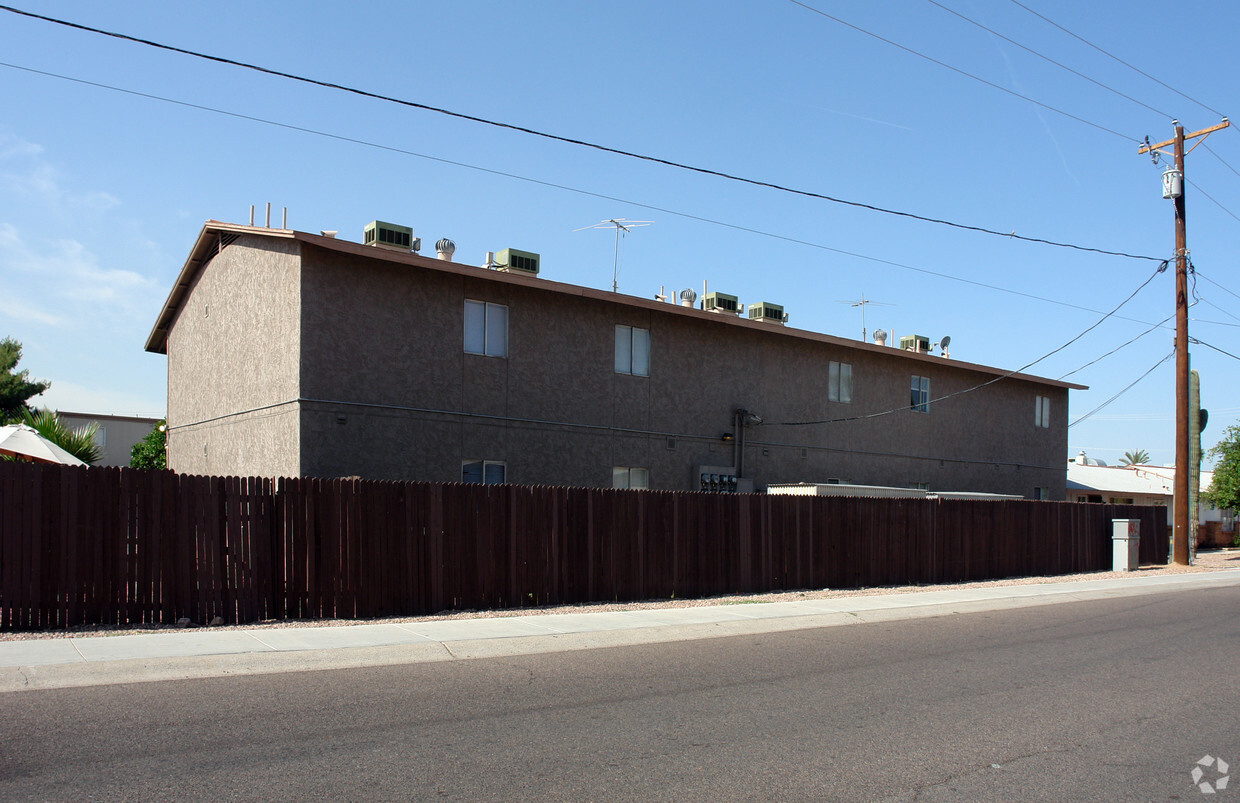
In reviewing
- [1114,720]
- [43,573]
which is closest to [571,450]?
[43,573]

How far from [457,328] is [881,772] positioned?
567 inches

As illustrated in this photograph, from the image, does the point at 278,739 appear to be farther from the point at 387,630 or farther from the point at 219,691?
the point at 387,630

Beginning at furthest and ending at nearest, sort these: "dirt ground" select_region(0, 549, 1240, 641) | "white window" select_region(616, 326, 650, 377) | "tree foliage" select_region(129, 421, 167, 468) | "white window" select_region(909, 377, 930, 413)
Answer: "white window" select_region(909, 377, 930, 413)
"tree foliage" select_region(129, 421, 167, 468)
"white window" select_region(616, 326, 650, 377)
"dirt ground" select_region(0, 549, 1240, 641)

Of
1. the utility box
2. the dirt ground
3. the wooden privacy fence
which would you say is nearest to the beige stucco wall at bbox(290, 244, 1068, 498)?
the wooden privacy fence

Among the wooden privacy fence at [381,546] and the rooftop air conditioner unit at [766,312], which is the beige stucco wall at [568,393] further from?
the wooden privacy fence at [381,546]

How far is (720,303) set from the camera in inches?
956

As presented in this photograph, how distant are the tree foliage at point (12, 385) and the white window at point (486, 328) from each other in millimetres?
32545

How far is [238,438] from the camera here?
19547 millimetres

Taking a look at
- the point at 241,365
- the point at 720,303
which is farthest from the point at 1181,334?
the point at 241,365

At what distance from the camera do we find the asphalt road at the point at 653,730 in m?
5.62

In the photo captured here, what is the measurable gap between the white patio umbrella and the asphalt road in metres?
13.9

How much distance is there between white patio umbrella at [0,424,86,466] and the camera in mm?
19359

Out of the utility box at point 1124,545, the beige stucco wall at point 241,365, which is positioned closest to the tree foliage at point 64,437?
the beige stucco wall at point 241,365

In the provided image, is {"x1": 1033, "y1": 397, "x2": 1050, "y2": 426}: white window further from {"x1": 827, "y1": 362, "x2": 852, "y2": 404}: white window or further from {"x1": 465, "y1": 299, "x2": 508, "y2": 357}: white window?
{"x1": 465, "y1": 299, "x2": 508, "y2": 357}: white window
